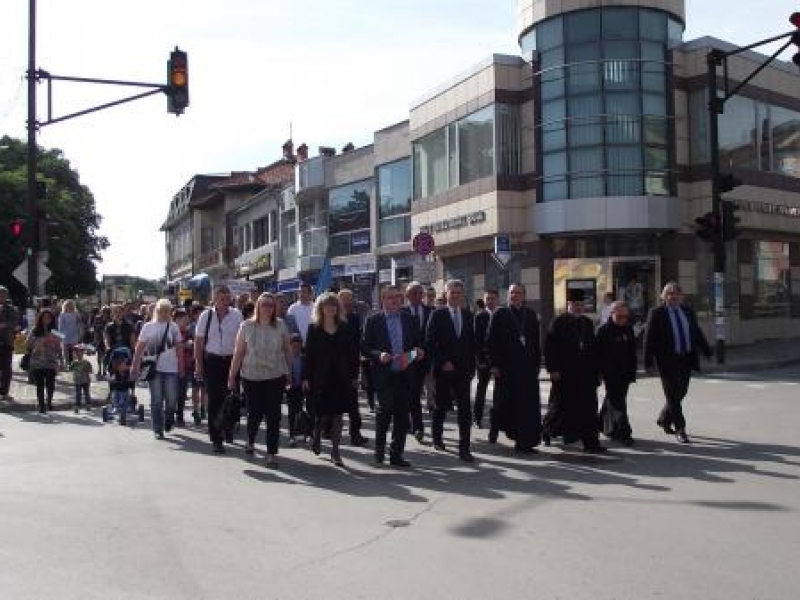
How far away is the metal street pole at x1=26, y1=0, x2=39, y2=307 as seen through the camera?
19.5 meters

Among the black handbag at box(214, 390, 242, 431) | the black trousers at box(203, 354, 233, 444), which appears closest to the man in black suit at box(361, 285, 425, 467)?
the black handbag at box(214, 390, 242, 431)

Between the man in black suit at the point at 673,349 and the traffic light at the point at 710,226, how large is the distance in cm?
1092

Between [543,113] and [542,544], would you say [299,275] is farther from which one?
[542,544]

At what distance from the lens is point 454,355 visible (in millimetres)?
10180

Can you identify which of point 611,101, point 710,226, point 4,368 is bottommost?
point 4,368

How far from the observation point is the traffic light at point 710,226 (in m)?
21.5

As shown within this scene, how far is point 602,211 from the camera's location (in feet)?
83.9

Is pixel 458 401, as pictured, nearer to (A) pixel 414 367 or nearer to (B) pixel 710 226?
(A) pixel 414 367

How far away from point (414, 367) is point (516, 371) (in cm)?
115

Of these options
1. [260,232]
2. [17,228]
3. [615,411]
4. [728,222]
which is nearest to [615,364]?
[615,411]

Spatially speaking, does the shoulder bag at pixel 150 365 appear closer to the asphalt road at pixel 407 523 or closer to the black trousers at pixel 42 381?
the asphalt road at pixel 407 523

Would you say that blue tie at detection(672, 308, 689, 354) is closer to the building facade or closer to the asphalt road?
the asphalt road

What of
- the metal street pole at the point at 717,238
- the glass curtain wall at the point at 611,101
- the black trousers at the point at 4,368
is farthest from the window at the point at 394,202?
the black trousers at the point at 4,368

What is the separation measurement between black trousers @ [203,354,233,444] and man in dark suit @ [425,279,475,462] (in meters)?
2.53
